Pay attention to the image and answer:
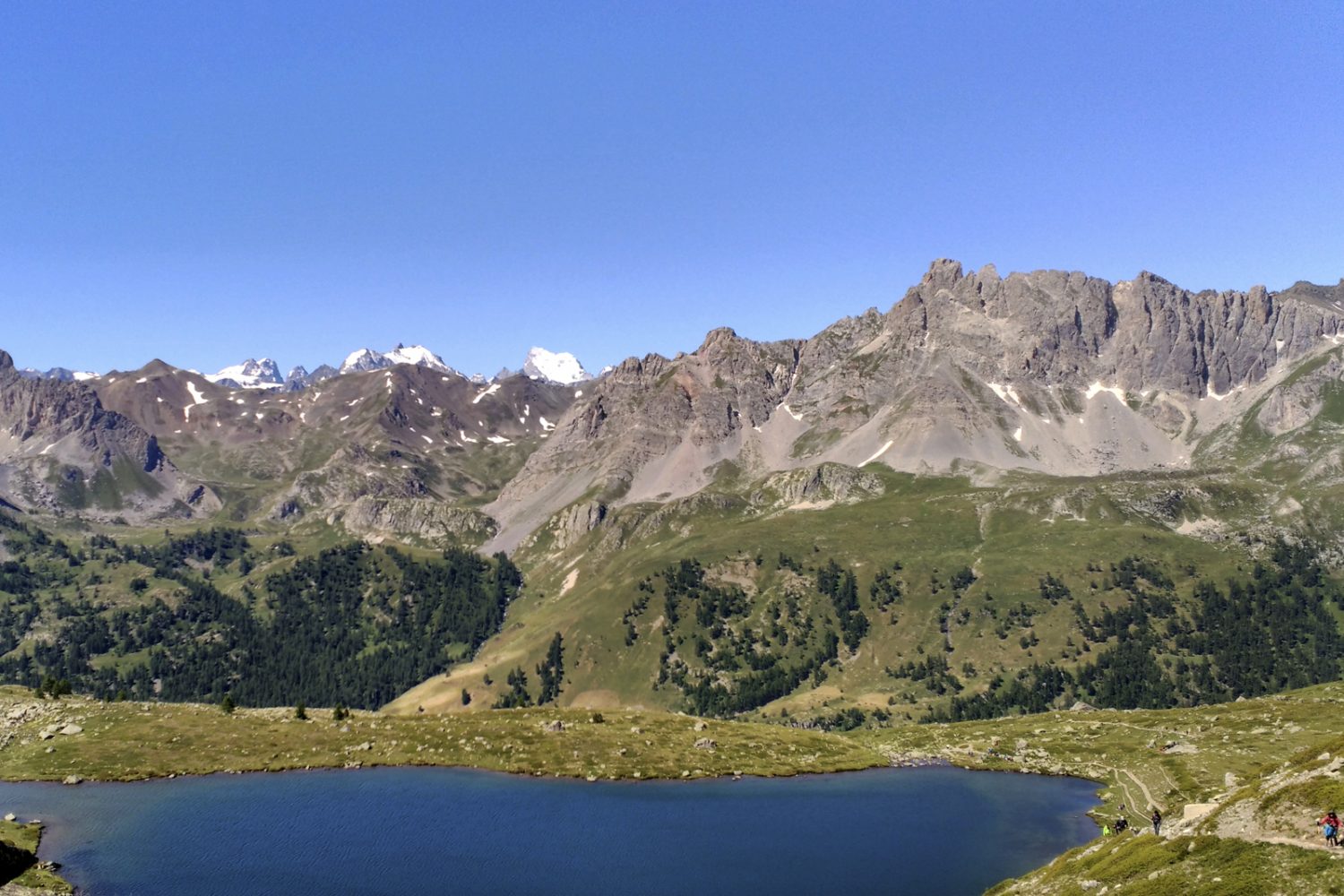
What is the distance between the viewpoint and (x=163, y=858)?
92.3 meters

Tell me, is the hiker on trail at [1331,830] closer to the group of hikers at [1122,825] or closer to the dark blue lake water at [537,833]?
the group of hikers at [1122,825]

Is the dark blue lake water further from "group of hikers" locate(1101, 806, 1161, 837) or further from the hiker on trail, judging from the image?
the hiker on trail

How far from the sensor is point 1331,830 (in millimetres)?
54250

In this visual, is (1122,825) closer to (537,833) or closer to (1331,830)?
(1331,830)

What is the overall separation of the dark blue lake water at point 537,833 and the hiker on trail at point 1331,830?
39210 mm

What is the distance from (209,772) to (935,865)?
95.6 meters

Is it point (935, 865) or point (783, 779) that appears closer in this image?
point (935, 865)

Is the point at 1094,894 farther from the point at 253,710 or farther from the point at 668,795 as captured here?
the point at 253,710

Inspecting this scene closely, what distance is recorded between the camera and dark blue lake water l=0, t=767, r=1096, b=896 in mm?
90750

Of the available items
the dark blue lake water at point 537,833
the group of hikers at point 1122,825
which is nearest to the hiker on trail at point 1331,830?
the group of hikers at point 1122,825

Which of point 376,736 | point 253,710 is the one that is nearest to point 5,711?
point 253,710

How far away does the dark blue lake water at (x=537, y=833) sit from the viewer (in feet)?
298

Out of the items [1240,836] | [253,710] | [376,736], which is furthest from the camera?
[253,710]

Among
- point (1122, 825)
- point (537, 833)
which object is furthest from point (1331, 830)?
point (537, 833)
